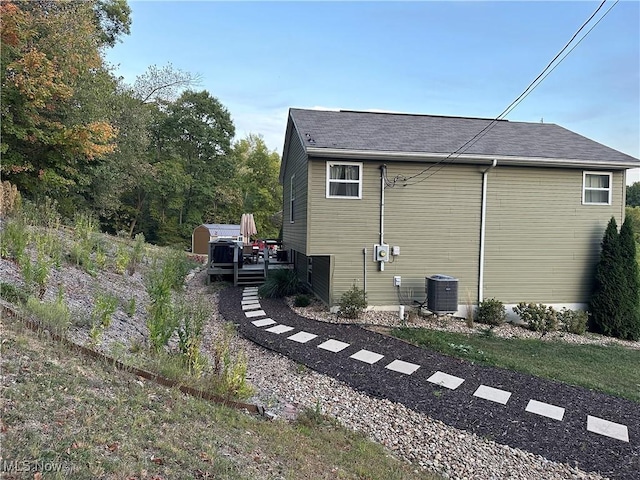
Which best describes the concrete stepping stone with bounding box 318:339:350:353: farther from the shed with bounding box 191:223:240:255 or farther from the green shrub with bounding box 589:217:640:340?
the shed with bounding box 191:223:240:255

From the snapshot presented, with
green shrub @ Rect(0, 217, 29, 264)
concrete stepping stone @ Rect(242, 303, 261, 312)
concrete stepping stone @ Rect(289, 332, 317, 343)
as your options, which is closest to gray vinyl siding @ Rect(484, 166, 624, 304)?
concrete stepping stone @ Rect(289, 332, 317, 343)

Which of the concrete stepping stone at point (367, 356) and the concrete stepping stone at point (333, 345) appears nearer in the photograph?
the concrete stepping stone at point (367, 356)

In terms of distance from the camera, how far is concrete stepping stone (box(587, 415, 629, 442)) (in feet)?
11.6

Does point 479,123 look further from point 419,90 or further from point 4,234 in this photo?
point 4,234

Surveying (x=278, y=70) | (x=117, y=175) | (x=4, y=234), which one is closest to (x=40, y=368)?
(x=4, y=234)

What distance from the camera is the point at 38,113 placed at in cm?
1110

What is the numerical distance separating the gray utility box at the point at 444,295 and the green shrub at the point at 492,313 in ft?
2.40

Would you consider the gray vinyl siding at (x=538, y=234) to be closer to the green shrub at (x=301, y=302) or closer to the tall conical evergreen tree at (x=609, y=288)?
the tall conical evergreen tree at (x=609, y=288)

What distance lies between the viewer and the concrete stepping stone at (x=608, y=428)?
11.6 ft

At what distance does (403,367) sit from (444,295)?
3.03m

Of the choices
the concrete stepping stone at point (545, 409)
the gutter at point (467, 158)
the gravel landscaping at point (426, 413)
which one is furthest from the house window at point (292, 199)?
the concrete stepping stone at point (545, 409)

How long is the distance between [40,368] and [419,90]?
40.4ft

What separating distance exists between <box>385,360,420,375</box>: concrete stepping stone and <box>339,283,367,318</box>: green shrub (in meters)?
2.33

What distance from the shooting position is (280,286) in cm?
951
